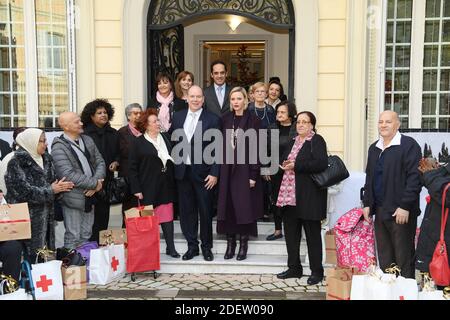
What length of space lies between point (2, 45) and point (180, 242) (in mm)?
3274

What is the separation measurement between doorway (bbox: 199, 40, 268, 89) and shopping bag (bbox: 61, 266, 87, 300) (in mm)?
5848

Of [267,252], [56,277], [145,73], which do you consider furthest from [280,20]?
[56,277]

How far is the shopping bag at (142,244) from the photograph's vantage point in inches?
196

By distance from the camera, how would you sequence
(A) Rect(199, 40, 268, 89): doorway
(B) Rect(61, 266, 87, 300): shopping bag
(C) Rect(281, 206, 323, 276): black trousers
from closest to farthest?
(B) Rect(61, 266, 87, 300): shopping bag → (C) Rect(281, 206, 323, 276): black trousers → (A) Rect(199, 40, 268, 89): doorway

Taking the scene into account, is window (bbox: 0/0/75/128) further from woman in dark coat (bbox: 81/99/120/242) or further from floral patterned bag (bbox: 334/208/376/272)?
floral patterned bag (bbox: 334/208/376/272)

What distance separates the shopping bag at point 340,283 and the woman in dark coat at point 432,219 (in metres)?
0.53

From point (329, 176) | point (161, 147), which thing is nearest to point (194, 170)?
point (161, 147)

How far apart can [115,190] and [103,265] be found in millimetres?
786

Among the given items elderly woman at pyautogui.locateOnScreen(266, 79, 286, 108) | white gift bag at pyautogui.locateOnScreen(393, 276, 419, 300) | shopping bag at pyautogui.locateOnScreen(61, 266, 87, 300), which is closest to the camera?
white gift bag at pyautogui.locateOnScreen(393, 276, 419, 300)

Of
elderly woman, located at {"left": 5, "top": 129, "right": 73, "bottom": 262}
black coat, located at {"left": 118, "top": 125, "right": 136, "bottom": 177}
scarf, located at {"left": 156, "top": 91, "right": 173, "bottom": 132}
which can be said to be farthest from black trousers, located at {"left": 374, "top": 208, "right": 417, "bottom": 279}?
elderly woman, located at {"left": 5, "top": 129, "right": 73, "bottom": 262}

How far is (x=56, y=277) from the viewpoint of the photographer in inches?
170

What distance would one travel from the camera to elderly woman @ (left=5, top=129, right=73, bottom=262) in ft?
14.7

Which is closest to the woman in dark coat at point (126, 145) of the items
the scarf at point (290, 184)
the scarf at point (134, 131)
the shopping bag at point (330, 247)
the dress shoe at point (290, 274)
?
the scarf at point (134, 131)

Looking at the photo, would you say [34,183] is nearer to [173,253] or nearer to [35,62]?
[173,253]
